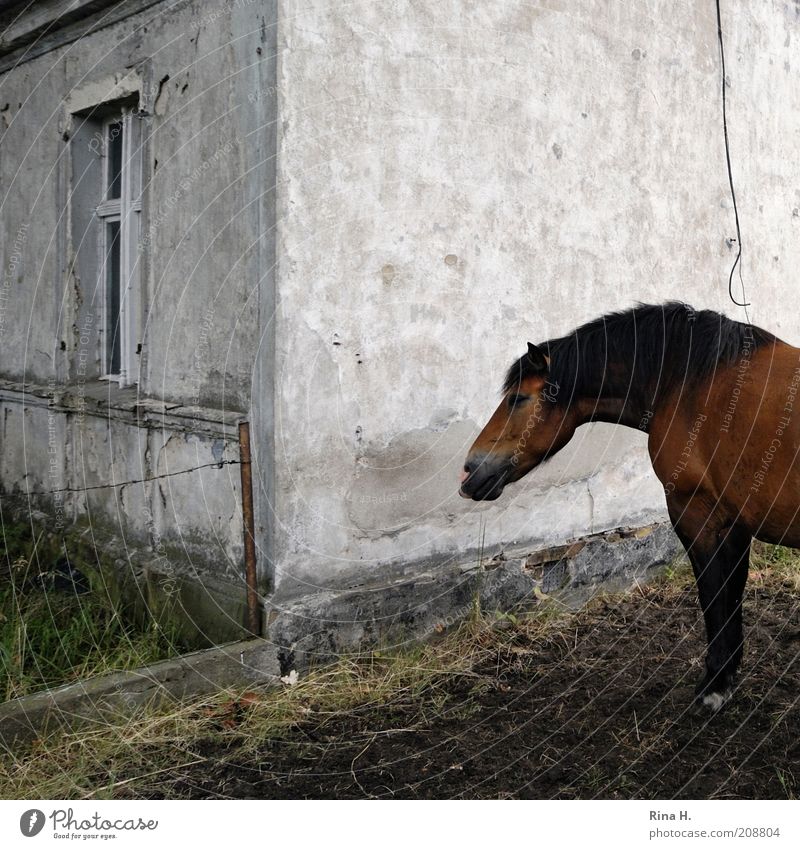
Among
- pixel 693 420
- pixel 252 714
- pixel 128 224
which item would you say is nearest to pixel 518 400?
pixel 693 420

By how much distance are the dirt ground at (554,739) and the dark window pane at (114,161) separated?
3.48 metres

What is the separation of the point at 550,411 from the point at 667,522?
280cm

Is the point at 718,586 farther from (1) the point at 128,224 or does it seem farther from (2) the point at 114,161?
(2) the point at 114,161

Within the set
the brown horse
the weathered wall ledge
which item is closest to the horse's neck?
the brown horse

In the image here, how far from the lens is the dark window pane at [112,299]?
18.6 feet

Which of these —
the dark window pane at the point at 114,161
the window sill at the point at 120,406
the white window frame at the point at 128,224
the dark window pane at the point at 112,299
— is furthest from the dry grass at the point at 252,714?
the dark window pane at the point at 114,161

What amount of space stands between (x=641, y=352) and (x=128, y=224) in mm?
3097

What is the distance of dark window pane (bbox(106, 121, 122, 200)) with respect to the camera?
5542 millimetres

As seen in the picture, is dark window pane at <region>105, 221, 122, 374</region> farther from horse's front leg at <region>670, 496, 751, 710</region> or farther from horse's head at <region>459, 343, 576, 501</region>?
horse's front leg at <region>670, 496, 751, 710</region>

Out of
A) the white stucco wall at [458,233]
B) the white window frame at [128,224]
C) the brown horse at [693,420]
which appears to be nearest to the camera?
the brown horse at [693,420]

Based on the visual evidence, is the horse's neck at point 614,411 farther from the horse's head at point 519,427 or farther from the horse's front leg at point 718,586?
the horse's front leg at point 718,586

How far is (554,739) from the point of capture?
12.4 ft

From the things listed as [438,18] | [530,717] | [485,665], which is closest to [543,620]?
[485,665]

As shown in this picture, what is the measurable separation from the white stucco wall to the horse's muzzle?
2.65 feet
